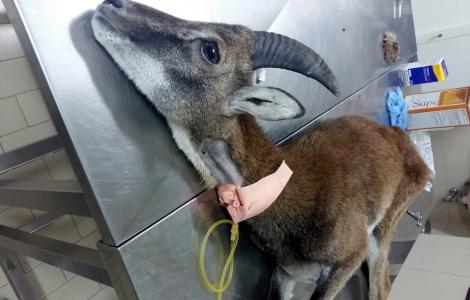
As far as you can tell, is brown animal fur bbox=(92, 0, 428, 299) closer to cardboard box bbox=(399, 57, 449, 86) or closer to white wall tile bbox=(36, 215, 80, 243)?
cardboard box bbox=(399, 57, 449, 86)

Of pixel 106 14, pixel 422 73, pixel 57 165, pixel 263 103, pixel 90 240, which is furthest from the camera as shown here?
pixel 422 73

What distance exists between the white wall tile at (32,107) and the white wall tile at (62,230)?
40 centimetres

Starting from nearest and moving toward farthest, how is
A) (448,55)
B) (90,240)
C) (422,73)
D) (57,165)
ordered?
1. (57,165)
2. (90,240)
3. (422,73)
4. (448,55)

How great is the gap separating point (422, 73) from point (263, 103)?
1.38m

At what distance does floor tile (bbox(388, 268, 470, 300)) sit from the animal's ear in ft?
3.32

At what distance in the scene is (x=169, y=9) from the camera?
0.62m

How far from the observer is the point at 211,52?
633 mm

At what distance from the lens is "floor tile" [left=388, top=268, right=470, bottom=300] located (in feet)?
4.21

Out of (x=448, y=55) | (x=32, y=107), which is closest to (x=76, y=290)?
(x=32, y=107)

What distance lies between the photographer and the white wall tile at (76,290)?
4.94 ft

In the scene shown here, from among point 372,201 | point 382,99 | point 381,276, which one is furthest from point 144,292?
point 382,99

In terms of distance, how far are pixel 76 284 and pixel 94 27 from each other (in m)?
1.34

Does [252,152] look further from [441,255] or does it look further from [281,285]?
[441,255]

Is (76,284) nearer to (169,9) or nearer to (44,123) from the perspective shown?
(44,123)
